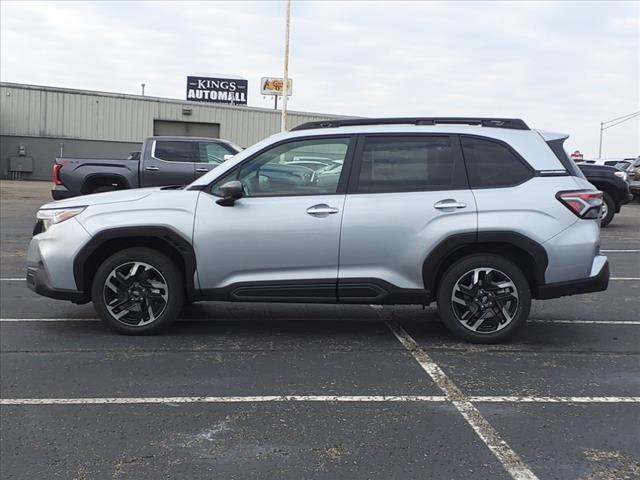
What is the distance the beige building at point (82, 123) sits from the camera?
35.5 m

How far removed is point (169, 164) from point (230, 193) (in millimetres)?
9174

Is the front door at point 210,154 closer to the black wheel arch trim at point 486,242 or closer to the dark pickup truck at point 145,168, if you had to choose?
the dark pickup truck at point 145,168

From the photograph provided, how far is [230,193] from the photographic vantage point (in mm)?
5492

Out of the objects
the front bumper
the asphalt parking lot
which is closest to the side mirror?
the asphalt parking lot

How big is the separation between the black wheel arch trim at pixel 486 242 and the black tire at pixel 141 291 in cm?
213

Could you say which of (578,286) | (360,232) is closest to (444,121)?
(360,232)

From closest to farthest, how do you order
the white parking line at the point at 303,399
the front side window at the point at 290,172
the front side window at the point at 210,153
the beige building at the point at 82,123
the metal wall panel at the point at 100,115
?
the white parking line at the point at 303,399 → the front side window at the point at 290,172 → the front side window at the point at 210,153 → the metal wall panel at the point at 100,115 → the beige building at the point at 82,123

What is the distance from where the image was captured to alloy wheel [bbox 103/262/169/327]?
574 centimetres

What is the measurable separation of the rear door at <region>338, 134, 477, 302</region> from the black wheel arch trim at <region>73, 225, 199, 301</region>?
1.27m

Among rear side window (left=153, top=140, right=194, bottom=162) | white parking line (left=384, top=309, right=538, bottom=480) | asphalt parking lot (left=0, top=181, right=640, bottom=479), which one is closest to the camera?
white parking line (left=384, top=309, right=538, bottom=480)

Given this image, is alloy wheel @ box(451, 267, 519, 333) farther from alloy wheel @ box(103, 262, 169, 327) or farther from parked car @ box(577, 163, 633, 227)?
parked car @ box(577, 163, 633, 227)

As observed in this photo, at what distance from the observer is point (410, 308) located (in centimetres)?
709

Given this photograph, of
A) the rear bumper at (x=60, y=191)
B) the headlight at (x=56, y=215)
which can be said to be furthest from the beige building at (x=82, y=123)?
the headlight at (x=56, y=215)

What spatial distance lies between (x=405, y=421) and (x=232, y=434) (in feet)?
3.43
